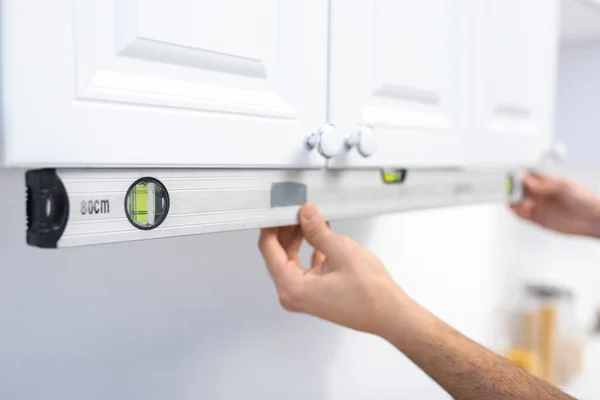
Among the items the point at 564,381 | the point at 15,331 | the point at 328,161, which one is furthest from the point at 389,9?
the point at 564,381

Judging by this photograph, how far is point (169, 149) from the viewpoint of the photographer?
51 cm

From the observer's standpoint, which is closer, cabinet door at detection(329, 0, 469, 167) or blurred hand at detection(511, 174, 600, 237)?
cabinet door at detection(329, 0, 469, 167)

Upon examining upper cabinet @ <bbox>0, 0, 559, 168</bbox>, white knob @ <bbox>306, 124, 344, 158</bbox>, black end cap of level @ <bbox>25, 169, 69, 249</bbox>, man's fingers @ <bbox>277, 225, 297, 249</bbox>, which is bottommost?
man's fingers @ <bbox>277, 225, 297, 249</bbox>

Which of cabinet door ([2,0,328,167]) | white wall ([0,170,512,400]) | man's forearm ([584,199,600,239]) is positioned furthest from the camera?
man's forearm ([584,199,600,239])

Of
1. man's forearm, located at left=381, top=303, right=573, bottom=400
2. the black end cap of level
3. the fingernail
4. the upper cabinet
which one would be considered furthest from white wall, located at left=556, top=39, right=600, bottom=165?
the black end cap of level

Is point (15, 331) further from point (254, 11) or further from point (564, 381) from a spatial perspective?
point (564, 381)

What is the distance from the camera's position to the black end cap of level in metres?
0.43

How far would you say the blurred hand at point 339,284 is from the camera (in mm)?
654

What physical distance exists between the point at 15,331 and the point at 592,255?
1942 millimetres

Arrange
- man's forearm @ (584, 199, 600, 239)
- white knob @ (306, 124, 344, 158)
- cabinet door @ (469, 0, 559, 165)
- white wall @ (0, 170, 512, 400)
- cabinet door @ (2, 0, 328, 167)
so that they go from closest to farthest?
cabinet door @ (2, 0, 328, 167) → white knob @ (306, 124, 344, 158) → white wall @ (0, 170, 512, 400) → cabinet door @ (469, 0, 559, 165) → man's forearm @ (584, 199, 600, 239)

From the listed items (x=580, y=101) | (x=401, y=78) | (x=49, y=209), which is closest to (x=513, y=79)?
(x=401, y=78)

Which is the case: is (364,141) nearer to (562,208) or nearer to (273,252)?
(273,252)

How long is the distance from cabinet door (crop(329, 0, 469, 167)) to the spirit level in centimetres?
4

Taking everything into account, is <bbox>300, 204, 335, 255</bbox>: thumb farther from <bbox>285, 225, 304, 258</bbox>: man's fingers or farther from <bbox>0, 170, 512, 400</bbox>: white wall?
<bbox>0, 170, 512, 400</bbox>: white wall
